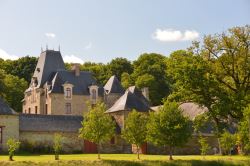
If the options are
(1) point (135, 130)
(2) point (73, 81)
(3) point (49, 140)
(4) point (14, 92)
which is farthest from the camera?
(4) point (14, 92)

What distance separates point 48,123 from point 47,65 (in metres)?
14.6

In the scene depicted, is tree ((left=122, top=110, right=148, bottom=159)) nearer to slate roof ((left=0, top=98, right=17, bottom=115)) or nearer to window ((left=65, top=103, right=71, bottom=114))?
slate roof ((left=0, top=98, right=17, bottom=115))

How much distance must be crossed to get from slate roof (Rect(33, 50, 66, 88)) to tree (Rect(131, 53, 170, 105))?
16.1 metres

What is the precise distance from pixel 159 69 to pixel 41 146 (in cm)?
3525

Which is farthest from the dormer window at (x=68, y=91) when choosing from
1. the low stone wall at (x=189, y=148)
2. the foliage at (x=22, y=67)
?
the foliage at (x=22, y=67)

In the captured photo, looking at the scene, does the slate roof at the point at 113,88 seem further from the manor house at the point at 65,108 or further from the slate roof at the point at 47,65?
the slate roof at the point at 47,65

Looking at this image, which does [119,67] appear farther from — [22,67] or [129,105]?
[129,105]

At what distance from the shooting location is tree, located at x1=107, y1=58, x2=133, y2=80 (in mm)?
74375

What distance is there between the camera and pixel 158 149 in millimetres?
41094

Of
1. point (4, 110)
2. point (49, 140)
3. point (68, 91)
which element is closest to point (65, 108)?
point (68, 91)

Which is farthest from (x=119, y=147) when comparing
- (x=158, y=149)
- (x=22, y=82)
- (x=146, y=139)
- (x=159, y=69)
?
(x=159, y=69)

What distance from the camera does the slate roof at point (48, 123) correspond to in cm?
3875

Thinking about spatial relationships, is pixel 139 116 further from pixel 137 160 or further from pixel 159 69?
pixel 159 69

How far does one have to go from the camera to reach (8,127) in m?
37.3
